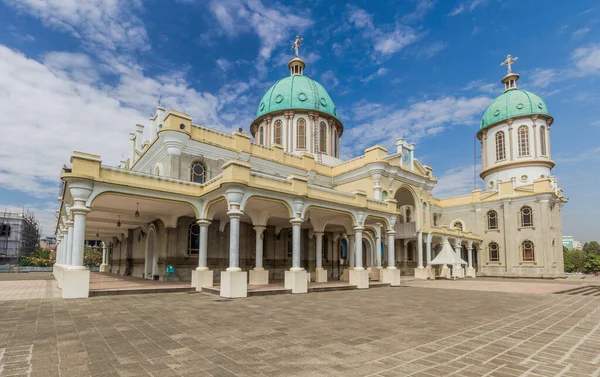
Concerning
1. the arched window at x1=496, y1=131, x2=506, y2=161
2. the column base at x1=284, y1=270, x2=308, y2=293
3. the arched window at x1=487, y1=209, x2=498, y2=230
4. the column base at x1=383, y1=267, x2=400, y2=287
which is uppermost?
the arched window at x1=496, y1=131, x2=506, y2=161

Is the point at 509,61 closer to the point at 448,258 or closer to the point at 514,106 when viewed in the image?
the point at 514,106

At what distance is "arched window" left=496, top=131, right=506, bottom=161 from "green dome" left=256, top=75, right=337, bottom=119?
71.0 ft

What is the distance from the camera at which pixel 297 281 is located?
50.3ft

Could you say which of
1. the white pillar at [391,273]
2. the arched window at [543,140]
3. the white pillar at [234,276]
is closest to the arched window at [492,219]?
the arched window at [543,140]

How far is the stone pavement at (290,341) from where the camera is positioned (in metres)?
4.85

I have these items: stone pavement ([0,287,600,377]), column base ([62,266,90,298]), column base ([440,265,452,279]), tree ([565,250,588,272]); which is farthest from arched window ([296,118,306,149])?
tree ([565,250,588,272])

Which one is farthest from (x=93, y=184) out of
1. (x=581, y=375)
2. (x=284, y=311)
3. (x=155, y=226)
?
(x=581, y=375)

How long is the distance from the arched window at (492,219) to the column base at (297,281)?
29.6 meters

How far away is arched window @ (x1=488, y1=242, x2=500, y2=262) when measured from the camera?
36.5m

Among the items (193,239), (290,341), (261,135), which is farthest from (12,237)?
(290,341)

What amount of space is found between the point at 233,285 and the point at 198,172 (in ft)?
26.6

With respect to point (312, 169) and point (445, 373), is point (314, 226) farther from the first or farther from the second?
point (445, 373)

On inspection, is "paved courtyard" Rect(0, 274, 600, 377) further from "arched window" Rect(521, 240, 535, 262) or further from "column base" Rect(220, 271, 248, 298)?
"arched window" Rect(521, 240, 535, 262)

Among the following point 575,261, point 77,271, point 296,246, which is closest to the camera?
point 77,271
